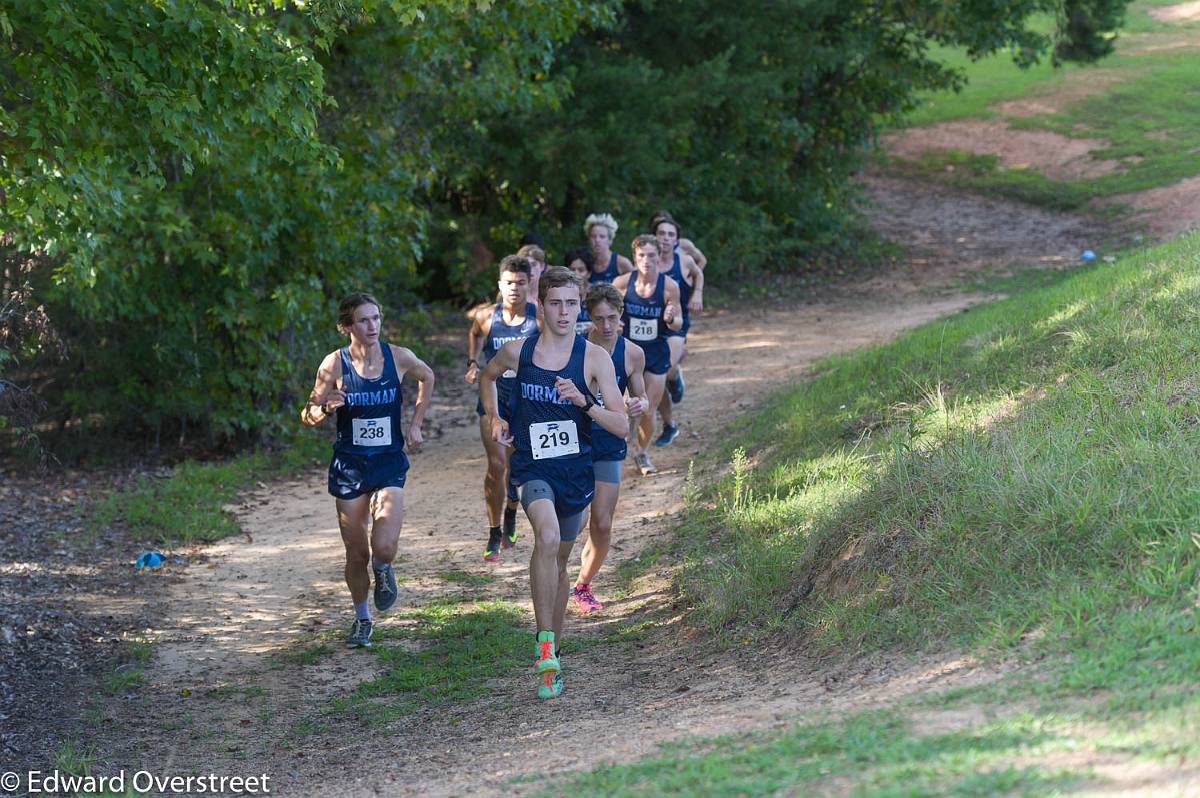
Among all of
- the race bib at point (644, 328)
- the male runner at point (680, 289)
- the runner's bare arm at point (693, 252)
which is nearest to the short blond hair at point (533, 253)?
the race bib at point (644, 328)

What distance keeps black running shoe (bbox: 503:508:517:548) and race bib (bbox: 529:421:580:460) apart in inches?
101

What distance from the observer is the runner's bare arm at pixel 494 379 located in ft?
23.1

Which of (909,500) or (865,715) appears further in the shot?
(909,500)

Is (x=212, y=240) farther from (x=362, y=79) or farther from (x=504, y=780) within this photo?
(x=504, y=780)

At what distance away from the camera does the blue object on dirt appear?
Result: 32.0 ft

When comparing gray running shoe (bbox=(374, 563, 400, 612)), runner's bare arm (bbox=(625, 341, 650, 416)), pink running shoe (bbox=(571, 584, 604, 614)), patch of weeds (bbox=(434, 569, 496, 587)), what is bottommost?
patch of weeds (bbox=(434, 569, 496, 587))

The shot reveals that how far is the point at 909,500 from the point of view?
6.77 metres

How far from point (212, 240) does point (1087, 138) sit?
21422mm

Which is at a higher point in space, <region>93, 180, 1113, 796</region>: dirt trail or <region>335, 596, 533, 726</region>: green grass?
<region>93, 180, 1113, 796</region>: dirt trail

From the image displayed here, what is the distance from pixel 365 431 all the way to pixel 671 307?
137 inches

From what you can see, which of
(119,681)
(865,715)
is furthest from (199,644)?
(865,715)

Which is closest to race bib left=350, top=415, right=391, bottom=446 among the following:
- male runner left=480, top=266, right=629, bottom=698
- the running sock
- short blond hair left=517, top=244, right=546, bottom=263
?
male runner left=480, top=266, right=629, bottom=698

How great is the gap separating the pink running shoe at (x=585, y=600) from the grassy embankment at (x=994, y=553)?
0.58 metres

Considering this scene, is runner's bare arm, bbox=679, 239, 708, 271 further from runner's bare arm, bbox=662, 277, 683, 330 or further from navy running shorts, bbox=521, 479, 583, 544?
navy running shorts, bbox=521, 479, 583, 544
